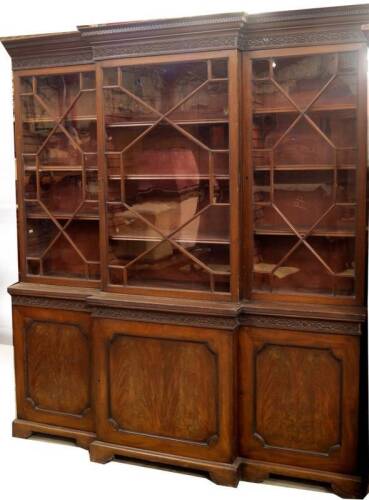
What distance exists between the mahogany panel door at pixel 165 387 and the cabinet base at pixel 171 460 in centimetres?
3

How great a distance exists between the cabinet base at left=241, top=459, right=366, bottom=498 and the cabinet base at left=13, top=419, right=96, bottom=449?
83cm

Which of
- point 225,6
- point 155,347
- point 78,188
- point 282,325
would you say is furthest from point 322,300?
point 225,6

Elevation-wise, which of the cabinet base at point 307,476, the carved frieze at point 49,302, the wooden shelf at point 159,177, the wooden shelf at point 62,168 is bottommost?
the cabinet base at point 307,476

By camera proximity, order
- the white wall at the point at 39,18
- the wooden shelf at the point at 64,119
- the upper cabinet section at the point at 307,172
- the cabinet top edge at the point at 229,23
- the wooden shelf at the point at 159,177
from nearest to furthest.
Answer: the cabinet top edge at the point at 229,23, the upper cabinet section at the point at 307,172, the wooden shelf at the point at 159,177, the wooden shelf at the point at 64,119, the white wall at the point at 39,18

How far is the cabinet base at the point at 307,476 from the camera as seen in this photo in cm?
295

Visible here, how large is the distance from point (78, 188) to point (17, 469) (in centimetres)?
143

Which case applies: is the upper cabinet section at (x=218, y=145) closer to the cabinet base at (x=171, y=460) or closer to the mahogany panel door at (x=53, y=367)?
the mahogany panel door at (x=53, y=367)

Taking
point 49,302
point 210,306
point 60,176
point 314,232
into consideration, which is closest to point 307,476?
point 210,306

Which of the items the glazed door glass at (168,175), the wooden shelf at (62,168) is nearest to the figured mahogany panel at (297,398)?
the glazed door glass at (168,175)

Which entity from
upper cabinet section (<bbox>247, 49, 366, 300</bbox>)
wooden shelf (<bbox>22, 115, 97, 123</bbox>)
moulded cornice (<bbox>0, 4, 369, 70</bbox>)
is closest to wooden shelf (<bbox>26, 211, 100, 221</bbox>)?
wooden shelf (<bbox>22, 115, 97, 123</bbox>)

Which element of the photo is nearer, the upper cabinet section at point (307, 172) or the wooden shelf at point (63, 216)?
the upper cabinet section at point (307, 172)

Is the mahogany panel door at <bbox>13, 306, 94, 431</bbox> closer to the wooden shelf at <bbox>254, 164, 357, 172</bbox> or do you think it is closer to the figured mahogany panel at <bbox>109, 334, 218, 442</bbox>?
the figured mahogany panel at <bbox>109, 334, 218, 442</bbox>

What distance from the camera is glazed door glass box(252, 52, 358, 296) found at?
2.90 meters

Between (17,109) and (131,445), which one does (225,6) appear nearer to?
(17,109)
